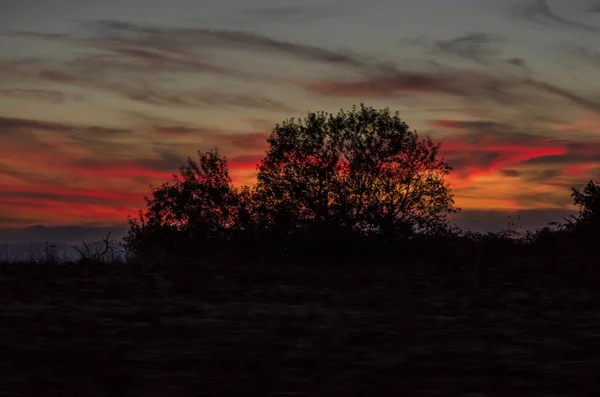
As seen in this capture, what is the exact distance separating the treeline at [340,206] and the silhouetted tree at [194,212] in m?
0.18

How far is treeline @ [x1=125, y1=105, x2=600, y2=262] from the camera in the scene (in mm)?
34719

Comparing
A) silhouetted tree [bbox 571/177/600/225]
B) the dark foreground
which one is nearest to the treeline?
silhouetted tree [bbox 571/177/600/225]

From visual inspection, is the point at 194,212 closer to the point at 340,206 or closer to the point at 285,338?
the point at 340,206

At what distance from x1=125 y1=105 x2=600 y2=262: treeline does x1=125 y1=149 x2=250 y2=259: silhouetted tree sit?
0.60ft

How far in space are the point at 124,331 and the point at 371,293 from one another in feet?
17.3

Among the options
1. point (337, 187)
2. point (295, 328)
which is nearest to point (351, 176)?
point (337, 187)

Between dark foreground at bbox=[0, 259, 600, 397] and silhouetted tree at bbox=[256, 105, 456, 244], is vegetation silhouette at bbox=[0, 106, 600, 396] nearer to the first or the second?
→ dark foreground at bbox=[0, 259, 600, 397]

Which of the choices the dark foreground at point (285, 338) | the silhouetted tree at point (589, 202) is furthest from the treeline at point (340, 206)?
the dark foreground at point (285, 338)

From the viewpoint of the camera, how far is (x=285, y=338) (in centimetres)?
877

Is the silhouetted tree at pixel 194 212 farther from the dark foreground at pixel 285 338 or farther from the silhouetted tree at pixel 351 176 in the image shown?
the dark foreground at pixel 285 338

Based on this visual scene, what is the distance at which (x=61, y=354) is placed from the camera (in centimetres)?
772

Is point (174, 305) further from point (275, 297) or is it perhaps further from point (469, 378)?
point (469, 378)

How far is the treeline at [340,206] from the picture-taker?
34.7 meters

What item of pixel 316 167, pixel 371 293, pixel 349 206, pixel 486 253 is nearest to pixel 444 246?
pixel 486 253
